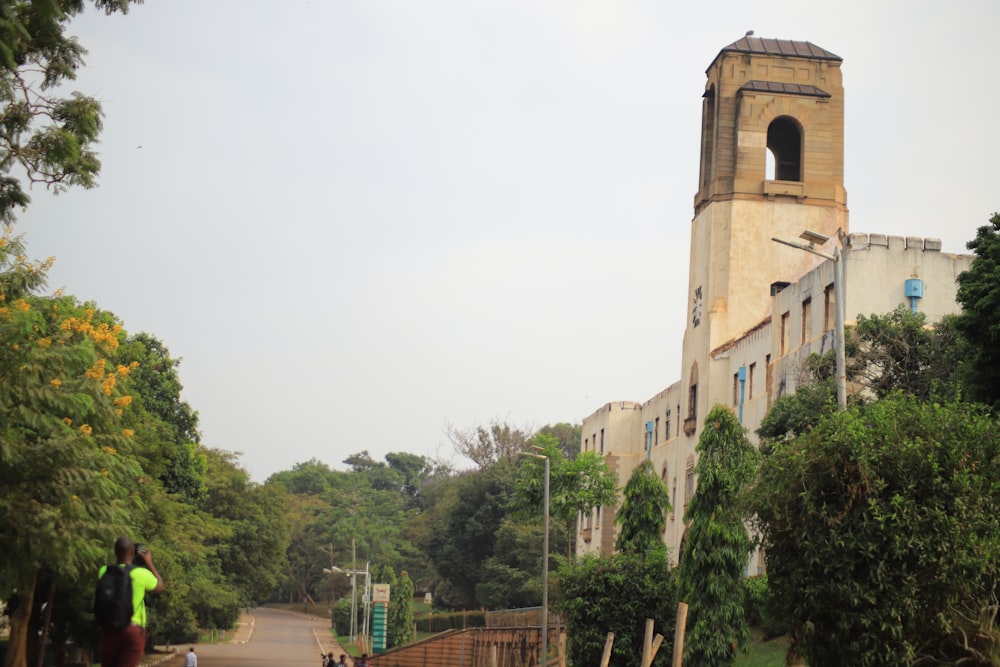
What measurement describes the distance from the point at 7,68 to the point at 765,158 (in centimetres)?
4007

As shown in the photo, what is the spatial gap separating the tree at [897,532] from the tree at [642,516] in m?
17.2

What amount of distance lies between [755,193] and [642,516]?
19.5 m

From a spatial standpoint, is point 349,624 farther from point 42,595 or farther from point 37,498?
point 37,498

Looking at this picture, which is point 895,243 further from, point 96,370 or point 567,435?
point 567,435

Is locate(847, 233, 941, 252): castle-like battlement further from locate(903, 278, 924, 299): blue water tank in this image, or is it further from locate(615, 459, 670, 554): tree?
locate(615, 459, 670, 554): tree

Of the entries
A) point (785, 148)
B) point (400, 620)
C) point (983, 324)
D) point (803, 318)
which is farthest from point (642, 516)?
point (400, 620)

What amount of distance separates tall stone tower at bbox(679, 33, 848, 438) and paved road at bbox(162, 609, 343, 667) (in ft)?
80.2

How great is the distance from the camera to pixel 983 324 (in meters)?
24.3

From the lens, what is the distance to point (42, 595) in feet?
123

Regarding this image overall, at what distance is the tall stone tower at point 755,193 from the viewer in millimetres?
53438

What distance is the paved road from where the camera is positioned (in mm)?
63625

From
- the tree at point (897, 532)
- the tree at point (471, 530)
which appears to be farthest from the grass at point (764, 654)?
the tree at point (471, 530)

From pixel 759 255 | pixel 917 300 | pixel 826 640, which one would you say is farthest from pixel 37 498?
pixel 759 255

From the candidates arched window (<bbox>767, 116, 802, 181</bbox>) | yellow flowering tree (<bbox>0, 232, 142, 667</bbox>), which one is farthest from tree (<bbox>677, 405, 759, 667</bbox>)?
arched window (<bbox>767, 116, 802, 181</bbox>)
